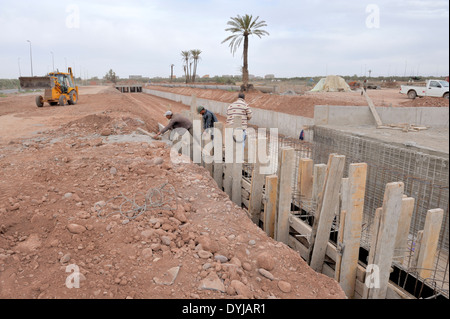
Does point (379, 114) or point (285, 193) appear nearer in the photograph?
point (285, 193)

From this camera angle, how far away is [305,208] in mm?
5203

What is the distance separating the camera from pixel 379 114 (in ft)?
32.6

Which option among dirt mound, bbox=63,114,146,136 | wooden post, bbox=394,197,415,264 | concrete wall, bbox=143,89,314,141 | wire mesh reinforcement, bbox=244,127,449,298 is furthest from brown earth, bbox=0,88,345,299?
concrete wall, bbox=143,89,314,141

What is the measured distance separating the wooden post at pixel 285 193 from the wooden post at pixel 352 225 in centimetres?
104

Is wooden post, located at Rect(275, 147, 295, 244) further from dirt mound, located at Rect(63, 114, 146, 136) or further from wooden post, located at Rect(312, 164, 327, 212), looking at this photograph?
dirt mound, located at Rect(63, 114, 146, 136)

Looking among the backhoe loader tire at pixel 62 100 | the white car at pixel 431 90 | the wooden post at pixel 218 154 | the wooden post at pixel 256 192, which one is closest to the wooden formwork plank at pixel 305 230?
the wooden post at pixel 256 192

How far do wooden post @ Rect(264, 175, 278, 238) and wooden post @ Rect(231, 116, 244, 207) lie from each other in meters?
1.11

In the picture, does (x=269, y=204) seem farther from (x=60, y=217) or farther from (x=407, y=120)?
(x=407, y=120)

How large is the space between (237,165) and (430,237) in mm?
3329

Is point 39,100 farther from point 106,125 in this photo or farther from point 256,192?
point 256,192

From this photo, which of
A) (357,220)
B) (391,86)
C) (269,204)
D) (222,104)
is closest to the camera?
(357,220)

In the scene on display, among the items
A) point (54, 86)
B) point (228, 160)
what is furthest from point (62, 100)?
point (228, 160)
